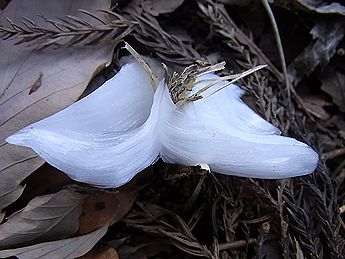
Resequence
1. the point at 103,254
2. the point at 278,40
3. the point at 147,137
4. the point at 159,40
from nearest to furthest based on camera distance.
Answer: the point at 147,137, the point at 103,254, the point at 159,40, the point at 278,40

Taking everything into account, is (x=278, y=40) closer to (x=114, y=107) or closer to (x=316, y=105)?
(x=316, y=105)

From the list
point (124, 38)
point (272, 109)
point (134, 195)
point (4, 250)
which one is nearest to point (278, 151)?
point (272, 109)

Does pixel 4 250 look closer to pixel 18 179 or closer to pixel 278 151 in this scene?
pixel 18 179

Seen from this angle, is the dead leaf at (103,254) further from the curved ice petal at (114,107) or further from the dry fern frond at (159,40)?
the dry fern frond at (159,40)

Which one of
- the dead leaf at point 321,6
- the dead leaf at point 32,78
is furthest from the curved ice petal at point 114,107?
the dead leaf at point 321,6

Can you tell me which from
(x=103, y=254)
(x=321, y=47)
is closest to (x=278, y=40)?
(x=321, y=47)

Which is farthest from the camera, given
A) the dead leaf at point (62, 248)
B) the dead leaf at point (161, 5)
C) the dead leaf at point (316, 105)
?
the dead leaf at point (316, 105)
